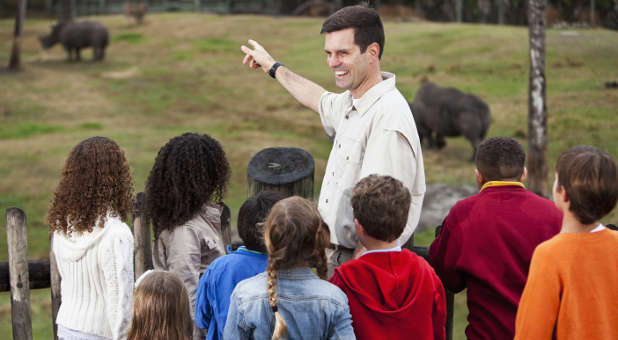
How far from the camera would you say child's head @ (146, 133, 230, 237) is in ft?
10.7

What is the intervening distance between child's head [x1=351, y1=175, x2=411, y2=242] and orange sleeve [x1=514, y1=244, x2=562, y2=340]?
51cm

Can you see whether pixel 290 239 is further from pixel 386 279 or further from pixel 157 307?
pixel 157 307

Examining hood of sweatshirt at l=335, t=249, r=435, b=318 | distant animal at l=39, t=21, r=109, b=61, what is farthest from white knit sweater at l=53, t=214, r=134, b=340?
distant animal at l=39, t=21, r=109, b=61

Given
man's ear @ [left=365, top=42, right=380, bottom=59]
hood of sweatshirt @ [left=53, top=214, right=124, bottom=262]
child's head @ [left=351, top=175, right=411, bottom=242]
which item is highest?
man's ear @ [left=365, top=42, right=380, bottom=59]

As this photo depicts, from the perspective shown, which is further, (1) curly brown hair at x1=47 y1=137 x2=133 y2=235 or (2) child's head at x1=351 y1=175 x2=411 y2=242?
(1) curly brown hair at x1=47 y1=137 x2=133 y2=235

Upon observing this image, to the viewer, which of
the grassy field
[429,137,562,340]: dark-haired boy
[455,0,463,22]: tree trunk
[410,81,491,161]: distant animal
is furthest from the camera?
[455,0,463,22]: tree trunk

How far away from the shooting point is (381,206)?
2.59 meters

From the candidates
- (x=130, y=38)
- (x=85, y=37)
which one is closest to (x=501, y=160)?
(x=85, y=37)

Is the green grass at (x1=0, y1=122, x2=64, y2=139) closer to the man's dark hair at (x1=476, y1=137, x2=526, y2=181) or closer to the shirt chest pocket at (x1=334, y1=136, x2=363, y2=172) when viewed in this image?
the shirt chest pocket at (x1=334, y1=136, x2=363, y2=172)

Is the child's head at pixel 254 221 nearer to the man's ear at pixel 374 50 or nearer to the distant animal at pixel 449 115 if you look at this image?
the man's ear at pixel 374 50

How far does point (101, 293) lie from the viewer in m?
3.12

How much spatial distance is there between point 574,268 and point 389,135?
0.92 meters

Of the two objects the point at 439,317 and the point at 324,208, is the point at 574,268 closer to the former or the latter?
the point at 439,317

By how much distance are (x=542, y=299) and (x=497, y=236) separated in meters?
0.47
